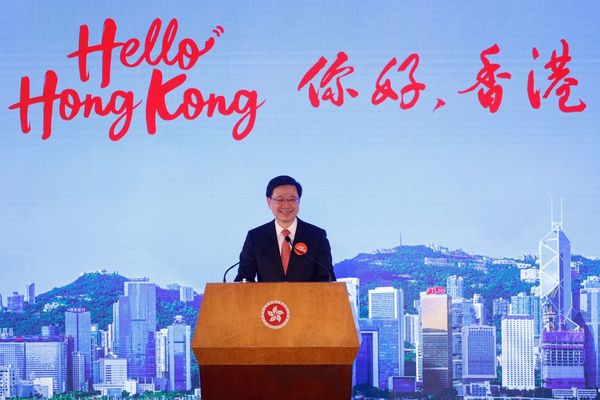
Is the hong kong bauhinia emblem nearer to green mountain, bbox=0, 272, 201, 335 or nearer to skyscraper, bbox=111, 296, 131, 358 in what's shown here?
green mountain, bbox=0, 272, 201, 335

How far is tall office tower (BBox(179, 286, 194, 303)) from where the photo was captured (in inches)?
166

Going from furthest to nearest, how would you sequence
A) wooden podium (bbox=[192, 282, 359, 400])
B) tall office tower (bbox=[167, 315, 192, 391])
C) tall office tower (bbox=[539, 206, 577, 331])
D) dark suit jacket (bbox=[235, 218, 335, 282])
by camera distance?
1. tall office tower (bbox=[167, 315, 192, 391])
2. tall office tower (bbox=[539, 206, 577, 331])
3. dark suit jacket (bbox=[235, 218, 335, 282])
4. wooden podium (bbox=[192, 282, 359, 400])

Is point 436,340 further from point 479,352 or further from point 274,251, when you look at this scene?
point 274,251

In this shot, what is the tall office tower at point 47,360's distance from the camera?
171 inches

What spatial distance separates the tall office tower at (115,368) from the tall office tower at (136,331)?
0.03 m

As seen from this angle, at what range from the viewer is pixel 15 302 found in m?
4.26

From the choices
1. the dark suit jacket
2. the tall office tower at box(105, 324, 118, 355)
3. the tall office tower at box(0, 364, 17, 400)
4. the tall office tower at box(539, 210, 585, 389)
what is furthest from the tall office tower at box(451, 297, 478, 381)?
the tall office tower at box(0, 364, 17, 400)

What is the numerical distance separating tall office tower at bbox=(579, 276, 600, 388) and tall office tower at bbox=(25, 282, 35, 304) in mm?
2676

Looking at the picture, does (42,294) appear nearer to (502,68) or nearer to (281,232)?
(281,232)

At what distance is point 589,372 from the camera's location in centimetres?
433

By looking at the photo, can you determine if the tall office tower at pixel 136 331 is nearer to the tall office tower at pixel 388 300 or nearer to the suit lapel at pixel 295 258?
the tall office tower at pixel 388 300

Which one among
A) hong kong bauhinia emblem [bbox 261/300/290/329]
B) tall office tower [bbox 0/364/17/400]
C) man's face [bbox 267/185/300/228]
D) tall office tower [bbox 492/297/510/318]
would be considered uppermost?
man's face [bbox 267/185/300/228]

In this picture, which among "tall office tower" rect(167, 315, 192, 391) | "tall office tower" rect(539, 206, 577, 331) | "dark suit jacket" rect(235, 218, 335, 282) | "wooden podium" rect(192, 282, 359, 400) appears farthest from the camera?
"tall office tower" rect(167, 315, 192, 391)

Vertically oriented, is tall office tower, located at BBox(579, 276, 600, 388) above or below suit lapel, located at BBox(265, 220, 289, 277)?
below
